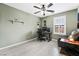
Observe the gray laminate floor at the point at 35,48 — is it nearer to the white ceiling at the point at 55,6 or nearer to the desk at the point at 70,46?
the desk at the point at 70,46

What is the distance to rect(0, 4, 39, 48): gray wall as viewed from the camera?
4.80 feet

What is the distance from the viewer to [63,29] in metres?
1.28

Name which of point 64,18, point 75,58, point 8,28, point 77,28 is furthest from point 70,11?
point 8,28

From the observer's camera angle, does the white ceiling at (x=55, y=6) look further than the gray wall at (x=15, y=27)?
No

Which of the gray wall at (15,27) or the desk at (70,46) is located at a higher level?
the gray wall at (15,27)

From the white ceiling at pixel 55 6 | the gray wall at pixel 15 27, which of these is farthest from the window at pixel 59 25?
the gray wall at pixel 15 27

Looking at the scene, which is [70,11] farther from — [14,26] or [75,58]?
[14,26]

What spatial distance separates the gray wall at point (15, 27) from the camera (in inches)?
57.6

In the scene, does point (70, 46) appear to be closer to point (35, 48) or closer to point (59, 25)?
point (59, 25)

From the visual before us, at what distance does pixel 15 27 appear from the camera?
170cm

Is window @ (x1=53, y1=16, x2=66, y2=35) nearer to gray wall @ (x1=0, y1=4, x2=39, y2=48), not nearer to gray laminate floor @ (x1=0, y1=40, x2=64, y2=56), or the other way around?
gray laminate floor @ (x1=0, y1=40, x2=64, y2=56)

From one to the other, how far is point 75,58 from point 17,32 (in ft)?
4.58

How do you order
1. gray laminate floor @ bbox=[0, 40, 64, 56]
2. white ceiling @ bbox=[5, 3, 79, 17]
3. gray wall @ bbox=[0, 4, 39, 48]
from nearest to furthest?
1. white ceiling @ bbox=[5, 3, 79, 17]
2. gray laminate floor @ bbox=[0, 40, 64, 56]
3. gray wall @ bbox=[0, 4, 39, 48]

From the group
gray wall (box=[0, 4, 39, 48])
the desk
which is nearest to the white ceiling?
gray wall (box=[0, 4, 39, 48])
